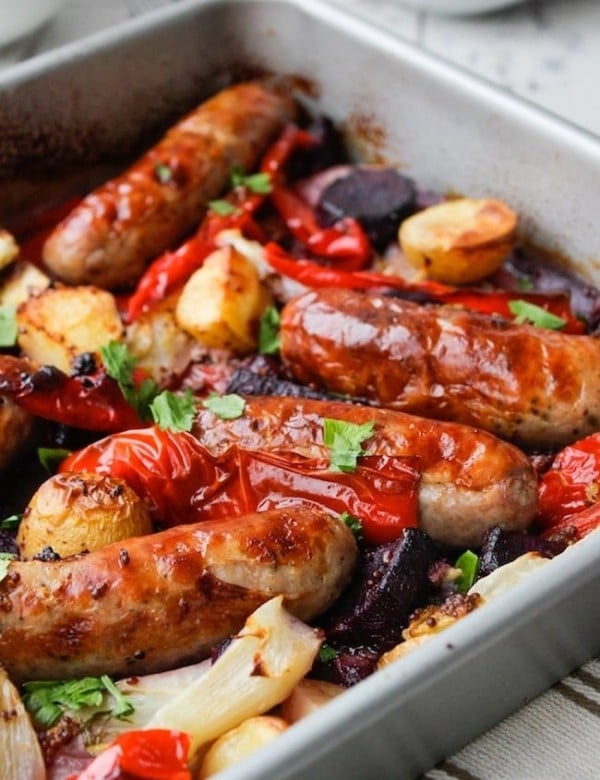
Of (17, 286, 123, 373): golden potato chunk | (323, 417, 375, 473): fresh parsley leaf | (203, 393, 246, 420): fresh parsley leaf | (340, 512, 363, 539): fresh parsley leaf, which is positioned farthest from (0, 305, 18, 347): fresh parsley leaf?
(340, 512, 363, 539): fresh parsley leaf

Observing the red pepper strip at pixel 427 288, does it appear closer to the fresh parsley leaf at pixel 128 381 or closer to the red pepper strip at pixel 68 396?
the fresh parsley leaf at pixel 128 381

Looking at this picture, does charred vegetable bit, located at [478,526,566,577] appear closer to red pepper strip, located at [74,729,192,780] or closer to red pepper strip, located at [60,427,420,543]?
red pepper strip, located at [60,427,420,543]

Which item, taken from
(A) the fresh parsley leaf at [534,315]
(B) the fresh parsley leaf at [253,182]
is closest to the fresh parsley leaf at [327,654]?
(A) the fresh parsley leaf at [534,315]

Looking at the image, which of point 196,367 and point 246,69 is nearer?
point 196,367

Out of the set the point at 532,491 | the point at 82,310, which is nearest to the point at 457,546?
the point at 532,491

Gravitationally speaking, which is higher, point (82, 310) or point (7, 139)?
point (7, 139)

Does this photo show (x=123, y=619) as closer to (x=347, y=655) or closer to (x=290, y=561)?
(x=290, y=561)

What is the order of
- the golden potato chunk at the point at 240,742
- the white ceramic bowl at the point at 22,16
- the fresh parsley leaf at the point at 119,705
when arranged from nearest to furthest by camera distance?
the golden potato chunk at the point at 240,742 → the fresh parsley leaf at the point at 119,705 → the white ceramic bowl at the point at 22,16
